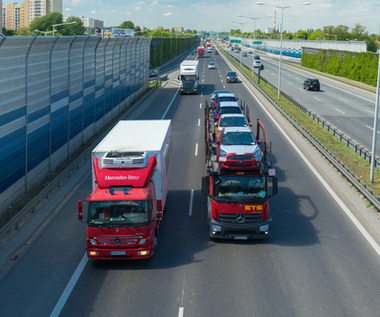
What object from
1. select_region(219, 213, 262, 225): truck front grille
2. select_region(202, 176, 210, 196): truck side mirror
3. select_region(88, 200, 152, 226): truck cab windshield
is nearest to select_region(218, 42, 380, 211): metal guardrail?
select_region(219, 213, 262, 225): truck front grille

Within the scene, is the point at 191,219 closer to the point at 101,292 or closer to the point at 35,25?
the point at 101,292

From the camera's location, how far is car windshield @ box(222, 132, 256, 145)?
63.8ft

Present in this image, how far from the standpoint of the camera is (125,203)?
41.3 ft

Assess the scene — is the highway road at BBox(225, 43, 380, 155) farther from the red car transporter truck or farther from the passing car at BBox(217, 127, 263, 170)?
the red car transporter truck

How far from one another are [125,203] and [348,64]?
6976 cm

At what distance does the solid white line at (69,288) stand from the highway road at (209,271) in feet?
0.09

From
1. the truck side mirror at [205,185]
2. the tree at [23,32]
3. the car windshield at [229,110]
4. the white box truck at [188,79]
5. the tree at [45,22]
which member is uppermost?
the tree at [45,22]

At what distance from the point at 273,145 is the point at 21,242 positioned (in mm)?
17472

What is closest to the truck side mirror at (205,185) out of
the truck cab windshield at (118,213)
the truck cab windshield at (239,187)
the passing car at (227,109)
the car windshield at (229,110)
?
the truck cab windshield at (239,187)

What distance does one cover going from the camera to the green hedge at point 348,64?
65.1 meters

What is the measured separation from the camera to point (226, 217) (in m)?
14.3

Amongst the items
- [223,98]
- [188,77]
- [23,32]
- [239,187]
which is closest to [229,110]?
[223,98]

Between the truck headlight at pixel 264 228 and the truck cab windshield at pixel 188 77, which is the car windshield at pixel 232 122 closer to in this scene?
the truck headlight at pixel 264 228

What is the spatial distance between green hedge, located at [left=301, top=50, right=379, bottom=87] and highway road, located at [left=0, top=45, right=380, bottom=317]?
5191cm
